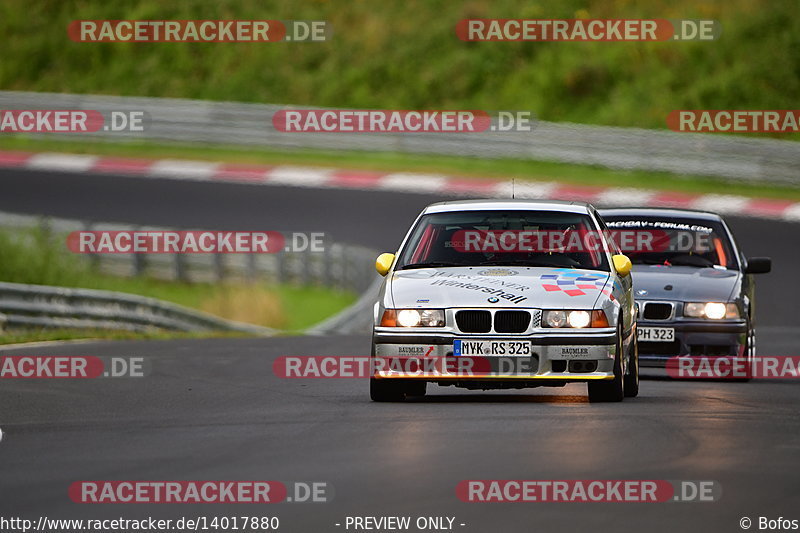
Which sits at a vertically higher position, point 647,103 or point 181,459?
point 647,103

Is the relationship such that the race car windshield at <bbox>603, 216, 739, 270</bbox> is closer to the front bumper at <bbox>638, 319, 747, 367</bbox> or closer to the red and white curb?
the front bumper at <bbox>638, 319, 747, 367</bbox>

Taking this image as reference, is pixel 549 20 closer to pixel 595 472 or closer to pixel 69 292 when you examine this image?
pixel 69 292

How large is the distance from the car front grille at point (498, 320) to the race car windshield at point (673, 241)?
403cm

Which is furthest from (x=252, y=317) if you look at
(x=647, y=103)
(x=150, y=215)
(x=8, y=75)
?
(x=8, y=75)

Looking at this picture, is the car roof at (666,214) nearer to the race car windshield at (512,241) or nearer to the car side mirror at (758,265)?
the car side mirror at (758,265)

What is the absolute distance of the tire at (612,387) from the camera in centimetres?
1171

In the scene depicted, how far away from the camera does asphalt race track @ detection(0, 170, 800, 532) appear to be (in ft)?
24.3

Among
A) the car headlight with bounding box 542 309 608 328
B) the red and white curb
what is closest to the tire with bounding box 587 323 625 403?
the car headlight with bounding box 542 309 608 328

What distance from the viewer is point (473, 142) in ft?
120

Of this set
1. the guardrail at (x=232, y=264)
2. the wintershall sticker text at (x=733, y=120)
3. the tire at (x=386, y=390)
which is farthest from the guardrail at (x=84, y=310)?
the wintershall sticker text at (x=733, y=120)

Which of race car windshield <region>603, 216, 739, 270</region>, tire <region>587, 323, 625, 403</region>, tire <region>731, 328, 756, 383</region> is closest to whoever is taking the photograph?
tire <region>587, 323, 625, 403</region>

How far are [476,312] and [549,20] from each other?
33580 millimetres

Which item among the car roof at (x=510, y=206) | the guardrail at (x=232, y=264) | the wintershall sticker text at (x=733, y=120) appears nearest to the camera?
the car roof at (x=510, y=206)

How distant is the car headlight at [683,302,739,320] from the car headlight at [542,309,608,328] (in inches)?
124
